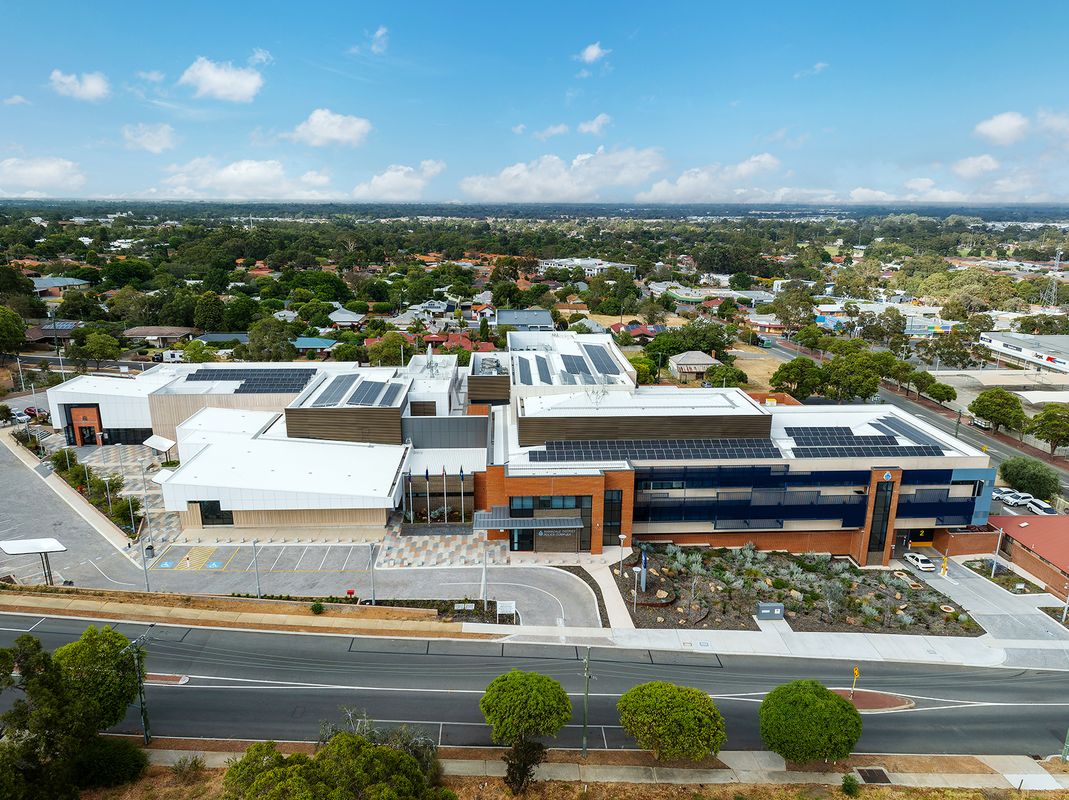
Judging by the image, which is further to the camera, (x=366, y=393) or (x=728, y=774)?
(x=366, y=393)

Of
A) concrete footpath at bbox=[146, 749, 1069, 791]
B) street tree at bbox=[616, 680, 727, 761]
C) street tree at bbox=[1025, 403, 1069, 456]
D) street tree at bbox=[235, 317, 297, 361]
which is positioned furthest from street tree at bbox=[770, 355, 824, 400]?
street tree at bbox=[235, 317, 297, 361]

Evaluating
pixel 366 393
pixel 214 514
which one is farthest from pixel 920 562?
pixel 214 514

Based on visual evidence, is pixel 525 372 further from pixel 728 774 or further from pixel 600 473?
pixel 728 774

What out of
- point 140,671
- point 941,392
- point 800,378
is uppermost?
point 800,378

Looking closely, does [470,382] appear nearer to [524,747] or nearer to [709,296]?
[524,747]

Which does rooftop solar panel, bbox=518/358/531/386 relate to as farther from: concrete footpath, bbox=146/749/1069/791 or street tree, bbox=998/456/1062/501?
street tree, bbox=998/456/1062/501

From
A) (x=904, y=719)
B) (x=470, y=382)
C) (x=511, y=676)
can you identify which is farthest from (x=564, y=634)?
(x=470, y=382)
